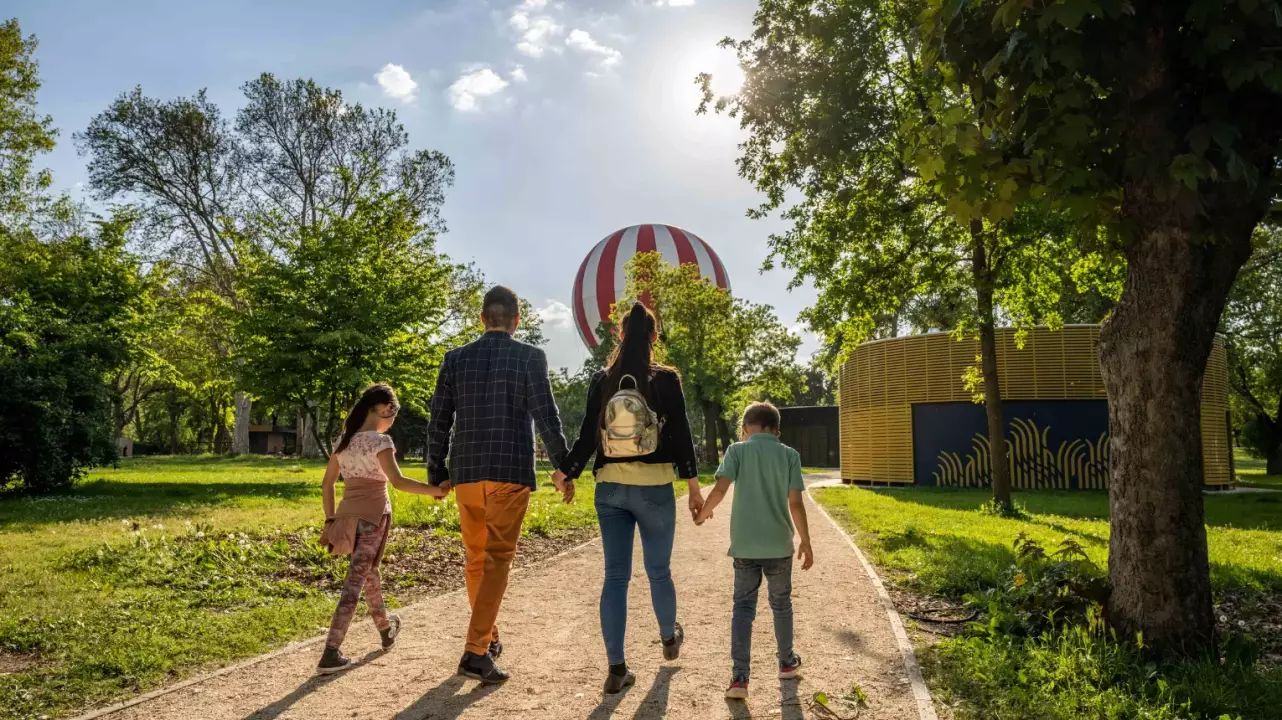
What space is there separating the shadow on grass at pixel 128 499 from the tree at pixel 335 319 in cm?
230

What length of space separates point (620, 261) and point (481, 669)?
4620 cm

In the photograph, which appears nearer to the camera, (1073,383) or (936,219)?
(936,219)

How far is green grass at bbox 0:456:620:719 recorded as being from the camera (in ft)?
17.4

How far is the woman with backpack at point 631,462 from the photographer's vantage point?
467 cm

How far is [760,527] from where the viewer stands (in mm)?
4727

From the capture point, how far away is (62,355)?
17484 mm

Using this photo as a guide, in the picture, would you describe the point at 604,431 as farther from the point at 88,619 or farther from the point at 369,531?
the point at 88,619

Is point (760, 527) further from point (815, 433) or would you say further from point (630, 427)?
point (815, 433)

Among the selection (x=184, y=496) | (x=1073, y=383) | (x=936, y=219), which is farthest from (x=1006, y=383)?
(x=184, y=496)

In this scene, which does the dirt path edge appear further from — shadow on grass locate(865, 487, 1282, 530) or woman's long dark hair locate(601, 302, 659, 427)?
shadow on grass locate(865, 487, 1282, 530)

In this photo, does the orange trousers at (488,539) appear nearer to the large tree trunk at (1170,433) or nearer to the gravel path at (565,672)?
the gravel path at (565,672)

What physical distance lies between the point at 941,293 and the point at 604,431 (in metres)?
15.5

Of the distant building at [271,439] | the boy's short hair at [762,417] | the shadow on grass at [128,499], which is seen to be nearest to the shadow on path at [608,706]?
the boy's short hair at [762,417]

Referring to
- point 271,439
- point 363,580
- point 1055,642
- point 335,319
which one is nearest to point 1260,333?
point 335,319
